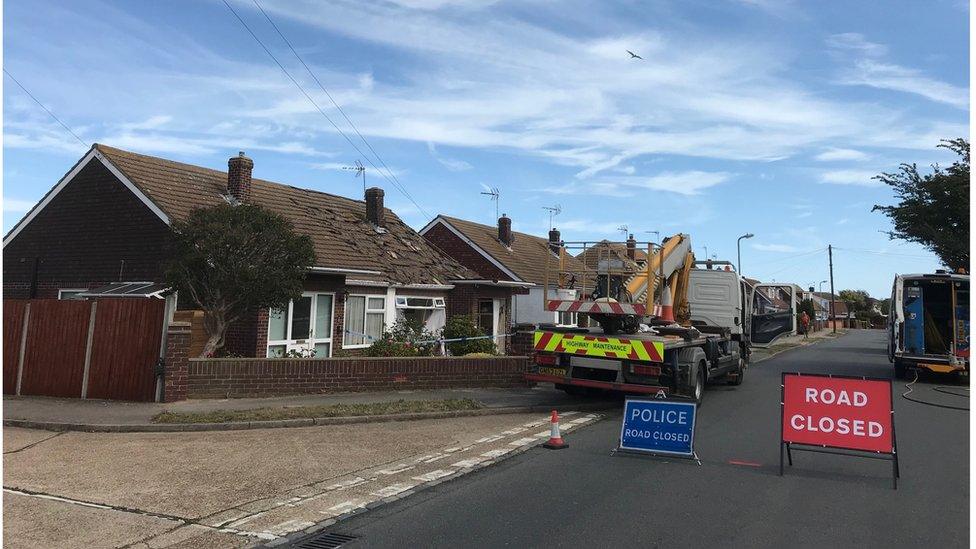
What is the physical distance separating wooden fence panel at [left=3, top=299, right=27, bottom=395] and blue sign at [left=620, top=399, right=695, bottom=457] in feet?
36.4

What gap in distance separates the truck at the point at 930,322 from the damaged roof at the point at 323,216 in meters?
13.3

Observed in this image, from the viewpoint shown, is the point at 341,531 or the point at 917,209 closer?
the point at 341,531

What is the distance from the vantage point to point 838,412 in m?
7.25

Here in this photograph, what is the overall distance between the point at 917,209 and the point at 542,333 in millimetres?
20852

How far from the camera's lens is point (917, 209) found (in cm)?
2505

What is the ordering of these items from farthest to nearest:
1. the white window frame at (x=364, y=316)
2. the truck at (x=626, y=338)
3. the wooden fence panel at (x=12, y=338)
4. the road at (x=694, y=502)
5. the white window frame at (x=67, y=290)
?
the white window frame at (x=364, y=316) → the white window frame at (x=67, y=290) → the wooden fence panel at (x=12, y=338) → the truck at (x=626, y=338) → the road at (x=694, y=502)

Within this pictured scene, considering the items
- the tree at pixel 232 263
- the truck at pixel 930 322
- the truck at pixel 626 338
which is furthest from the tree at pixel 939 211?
the tree at pixel 232 263

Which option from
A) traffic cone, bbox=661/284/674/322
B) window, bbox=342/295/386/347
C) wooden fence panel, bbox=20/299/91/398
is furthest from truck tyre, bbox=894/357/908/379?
wooden fence panel, bbox=20/299/91/398

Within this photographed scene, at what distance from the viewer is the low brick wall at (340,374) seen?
37.5 feet

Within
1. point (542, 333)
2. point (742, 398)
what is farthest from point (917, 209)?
point (542, 333)

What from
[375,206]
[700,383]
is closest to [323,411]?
[700,383]

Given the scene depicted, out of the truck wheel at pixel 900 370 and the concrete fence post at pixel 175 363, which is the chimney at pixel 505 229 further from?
the concrete fence post at pixel 175 363

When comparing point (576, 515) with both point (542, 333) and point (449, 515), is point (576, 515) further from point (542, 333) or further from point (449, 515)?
point (542, 333)

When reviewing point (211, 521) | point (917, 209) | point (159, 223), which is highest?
point (917, 209)
